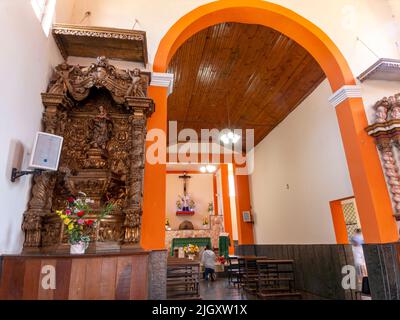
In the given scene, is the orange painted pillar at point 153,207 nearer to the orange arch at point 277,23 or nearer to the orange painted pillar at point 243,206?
the orange arch at point 277,23

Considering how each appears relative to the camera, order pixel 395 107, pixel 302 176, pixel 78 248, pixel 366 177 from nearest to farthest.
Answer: pixel 78 248
pixel 366 177
pixel 395 107
pixel 302 176

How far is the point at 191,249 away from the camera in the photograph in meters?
11.3

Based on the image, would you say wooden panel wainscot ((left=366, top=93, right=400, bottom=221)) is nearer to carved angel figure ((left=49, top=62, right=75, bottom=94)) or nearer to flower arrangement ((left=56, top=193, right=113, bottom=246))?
flower arrangement ((left=56, top=193, right=113, bottom=246))

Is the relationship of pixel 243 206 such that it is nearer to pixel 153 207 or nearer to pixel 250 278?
pixel 250 278

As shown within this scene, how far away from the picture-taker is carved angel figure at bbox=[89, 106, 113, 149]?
3.08 m

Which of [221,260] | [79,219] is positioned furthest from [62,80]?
[221,260]

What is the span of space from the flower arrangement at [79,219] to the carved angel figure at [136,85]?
1276 millimetres

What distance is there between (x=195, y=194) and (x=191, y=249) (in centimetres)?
338

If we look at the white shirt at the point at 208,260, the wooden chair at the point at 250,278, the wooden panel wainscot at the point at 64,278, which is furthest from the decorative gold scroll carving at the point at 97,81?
the white shirt at the point at 208,260

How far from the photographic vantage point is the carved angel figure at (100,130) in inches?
121
